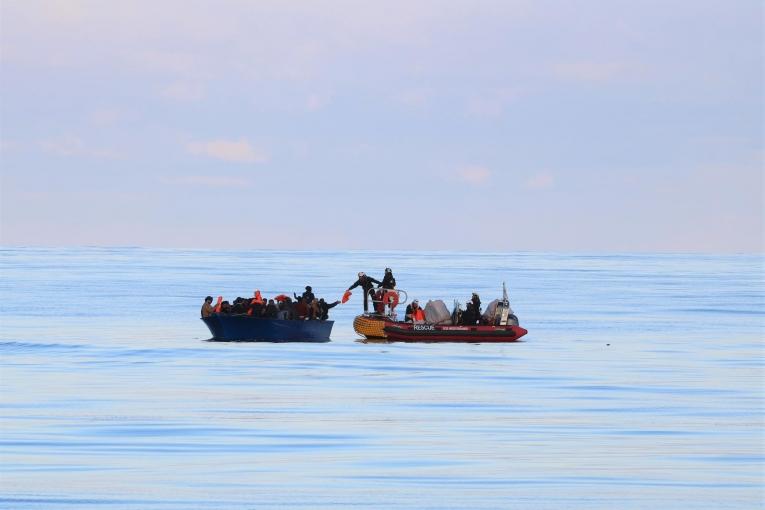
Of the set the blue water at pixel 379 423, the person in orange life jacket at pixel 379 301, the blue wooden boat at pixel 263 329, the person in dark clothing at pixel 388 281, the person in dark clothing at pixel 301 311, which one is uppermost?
the person in dark clothing at pixel 388 281

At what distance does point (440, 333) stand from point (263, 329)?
23.1ft

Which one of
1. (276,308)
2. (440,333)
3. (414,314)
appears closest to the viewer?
(276,308)

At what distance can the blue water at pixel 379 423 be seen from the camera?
2189 cm

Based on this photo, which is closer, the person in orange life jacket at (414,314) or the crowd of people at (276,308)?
the crowd of people at (276,308)

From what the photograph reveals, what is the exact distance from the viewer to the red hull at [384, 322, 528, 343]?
5472 cm

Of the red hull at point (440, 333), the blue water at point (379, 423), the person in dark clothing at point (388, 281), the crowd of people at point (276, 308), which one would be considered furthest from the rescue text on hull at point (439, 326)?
the crowd of people at point (276, 308)

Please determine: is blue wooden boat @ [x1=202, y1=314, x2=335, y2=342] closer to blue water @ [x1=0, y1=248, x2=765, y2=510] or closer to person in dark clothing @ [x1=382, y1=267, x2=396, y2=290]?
blue water @ [x1=0, y1=248, x2=765, y2=510]

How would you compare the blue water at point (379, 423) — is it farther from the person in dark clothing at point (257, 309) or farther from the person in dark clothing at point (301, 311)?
the person in dark clothing at point (257, 309)

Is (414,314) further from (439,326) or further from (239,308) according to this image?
(239,308)

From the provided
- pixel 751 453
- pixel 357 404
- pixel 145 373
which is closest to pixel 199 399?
pixel 357 404

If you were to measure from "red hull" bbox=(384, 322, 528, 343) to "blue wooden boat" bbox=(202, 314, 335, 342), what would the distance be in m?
2.83

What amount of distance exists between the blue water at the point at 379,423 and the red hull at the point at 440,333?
0.40 m

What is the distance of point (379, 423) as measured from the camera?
98.2 ft

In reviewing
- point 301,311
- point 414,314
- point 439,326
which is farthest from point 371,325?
point 301,311
